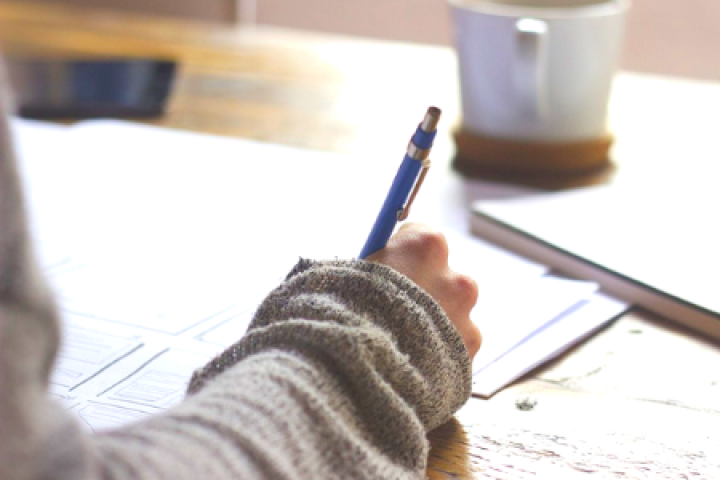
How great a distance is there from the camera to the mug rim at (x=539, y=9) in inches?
31.1

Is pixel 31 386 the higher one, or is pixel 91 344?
pixel 31 386

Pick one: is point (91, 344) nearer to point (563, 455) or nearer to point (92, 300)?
point (92, 300)

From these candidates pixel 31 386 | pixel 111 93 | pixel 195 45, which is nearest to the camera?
pixel 31 386

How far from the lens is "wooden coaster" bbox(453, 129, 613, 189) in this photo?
82cm

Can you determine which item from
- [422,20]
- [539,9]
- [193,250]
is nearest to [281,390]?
[193,250]

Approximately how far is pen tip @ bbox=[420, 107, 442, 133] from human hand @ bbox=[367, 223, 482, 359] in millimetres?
53

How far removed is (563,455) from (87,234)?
1.26 ft

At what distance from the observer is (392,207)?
0.48 metres

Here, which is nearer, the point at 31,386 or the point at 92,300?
the point at 31,386

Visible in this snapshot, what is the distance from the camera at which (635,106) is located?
41.2 inches

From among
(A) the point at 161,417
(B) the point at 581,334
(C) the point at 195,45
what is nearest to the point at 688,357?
(B) the point at 581,334

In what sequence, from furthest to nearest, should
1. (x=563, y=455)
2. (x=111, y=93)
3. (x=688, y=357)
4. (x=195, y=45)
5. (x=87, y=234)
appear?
(x=195, y=45)
(x=111, y=93)
(x=87, y=234)
(x=688, y=357)
(x=563, y=455)

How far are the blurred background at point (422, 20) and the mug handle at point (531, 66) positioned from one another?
3.36 feet

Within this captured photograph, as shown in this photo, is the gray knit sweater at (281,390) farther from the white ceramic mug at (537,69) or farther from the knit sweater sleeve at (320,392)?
the white ceramic mug at (537,69)
